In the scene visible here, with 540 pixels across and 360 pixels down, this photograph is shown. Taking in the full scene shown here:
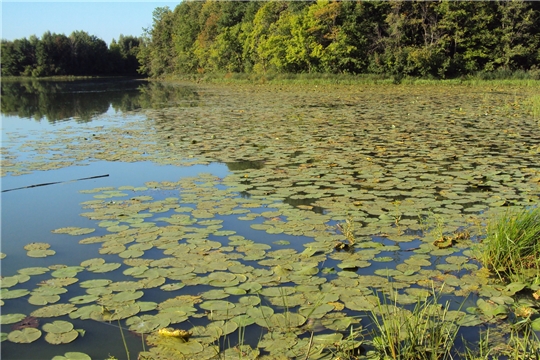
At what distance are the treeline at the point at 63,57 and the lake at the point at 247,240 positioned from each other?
167 feet

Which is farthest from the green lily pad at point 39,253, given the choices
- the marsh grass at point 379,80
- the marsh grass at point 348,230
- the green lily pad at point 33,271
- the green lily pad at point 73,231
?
the marsh grass at point 379,80

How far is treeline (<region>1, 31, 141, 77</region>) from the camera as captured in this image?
5075 cm

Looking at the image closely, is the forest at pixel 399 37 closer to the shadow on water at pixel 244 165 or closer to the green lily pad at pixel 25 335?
the shadow on water at pixel 244 165

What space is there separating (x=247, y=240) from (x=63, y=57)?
5791 cm

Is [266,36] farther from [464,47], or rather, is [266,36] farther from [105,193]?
[105,193]

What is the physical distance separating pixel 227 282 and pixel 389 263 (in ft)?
3.55

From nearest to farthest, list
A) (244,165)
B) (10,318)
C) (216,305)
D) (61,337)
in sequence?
1. (61,337)
2. (10,318)
3. (216,305)
4. (244,165)

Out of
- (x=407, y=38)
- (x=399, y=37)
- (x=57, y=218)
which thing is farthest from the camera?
(x=407, y=38)

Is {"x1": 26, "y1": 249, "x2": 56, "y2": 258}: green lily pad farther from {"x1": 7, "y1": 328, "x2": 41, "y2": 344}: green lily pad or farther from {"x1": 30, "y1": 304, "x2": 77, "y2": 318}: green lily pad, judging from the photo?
{"x1": 7, "y1": 328, "x2": 41, "y2": 344}: green lily pad

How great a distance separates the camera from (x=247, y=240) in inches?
133

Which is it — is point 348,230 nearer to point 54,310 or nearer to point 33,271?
point 54,310

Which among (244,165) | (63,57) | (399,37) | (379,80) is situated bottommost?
(244,165)

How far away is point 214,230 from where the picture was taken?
357 cm

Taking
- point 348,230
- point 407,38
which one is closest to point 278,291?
point 348,230
